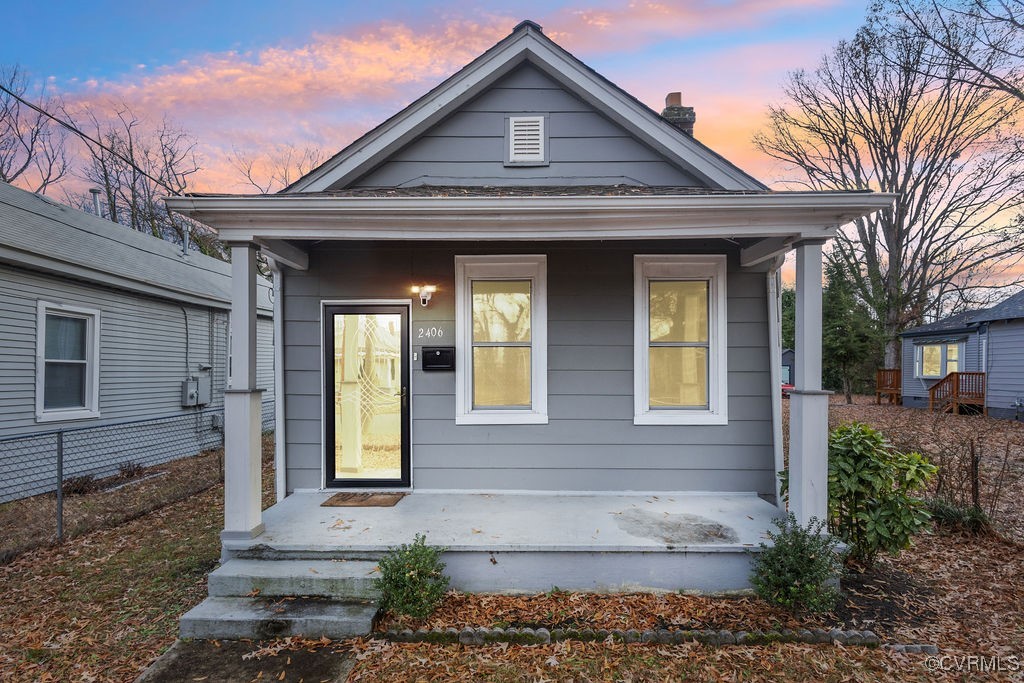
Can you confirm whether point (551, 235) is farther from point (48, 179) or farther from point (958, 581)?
point (48, 179)

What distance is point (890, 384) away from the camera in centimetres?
1831

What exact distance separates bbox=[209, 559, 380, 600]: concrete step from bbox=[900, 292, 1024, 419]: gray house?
661 inches

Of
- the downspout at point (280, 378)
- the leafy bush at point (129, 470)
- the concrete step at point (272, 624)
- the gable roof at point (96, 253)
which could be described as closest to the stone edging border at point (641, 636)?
the concrete step at point (272, 624)

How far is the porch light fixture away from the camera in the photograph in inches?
192

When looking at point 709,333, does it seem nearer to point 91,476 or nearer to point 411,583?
point 411,583

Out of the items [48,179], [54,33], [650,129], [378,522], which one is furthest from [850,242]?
[48,179]

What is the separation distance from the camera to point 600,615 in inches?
131

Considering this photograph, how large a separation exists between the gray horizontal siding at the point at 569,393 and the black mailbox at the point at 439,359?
0.38ft

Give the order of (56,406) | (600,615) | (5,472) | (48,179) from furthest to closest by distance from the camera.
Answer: (48,179)
(56,406)
(5,472)
(600,615)

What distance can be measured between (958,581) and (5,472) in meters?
9.93

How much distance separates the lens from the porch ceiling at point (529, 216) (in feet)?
12.1

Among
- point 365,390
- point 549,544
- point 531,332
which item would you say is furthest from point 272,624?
point 531,332

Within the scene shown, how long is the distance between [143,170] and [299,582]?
786 inches

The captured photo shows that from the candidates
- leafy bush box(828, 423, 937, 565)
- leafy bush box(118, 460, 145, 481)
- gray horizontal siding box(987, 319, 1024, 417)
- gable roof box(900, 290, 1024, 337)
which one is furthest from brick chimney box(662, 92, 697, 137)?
gray horizontal siding box(987, 319, 1024, 417)
